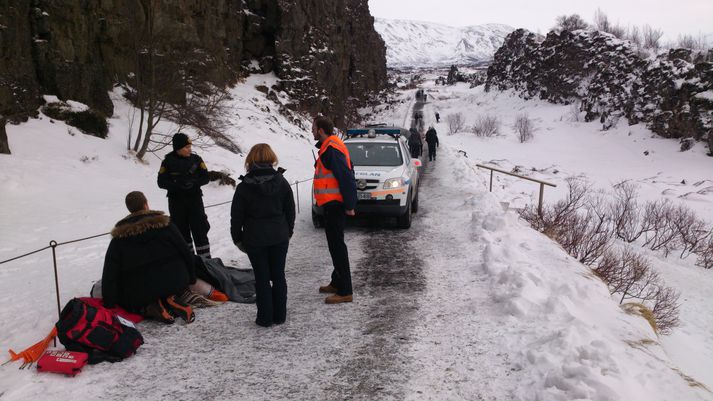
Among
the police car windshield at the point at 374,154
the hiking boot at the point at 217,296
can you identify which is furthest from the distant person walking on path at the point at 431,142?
the hiking boot at the point at 217,296

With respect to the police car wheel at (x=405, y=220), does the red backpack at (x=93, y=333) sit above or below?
above

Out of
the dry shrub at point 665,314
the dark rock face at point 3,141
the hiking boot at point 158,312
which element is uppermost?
the dark rock face at point 3,141

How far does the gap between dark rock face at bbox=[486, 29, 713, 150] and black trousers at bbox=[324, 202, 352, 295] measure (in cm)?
3544

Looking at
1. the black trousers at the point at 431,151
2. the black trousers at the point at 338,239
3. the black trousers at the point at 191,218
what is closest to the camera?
the black trousers at the point at 338,239

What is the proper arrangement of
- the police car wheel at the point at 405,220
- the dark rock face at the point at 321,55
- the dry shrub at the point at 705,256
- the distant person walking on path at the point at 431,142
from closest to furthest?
the police car wheel at the point at 405,220, the dry shrub at the point at 705,256, the distant person walking on path at the point at 431,142, the dark rock face at the point at 321,55

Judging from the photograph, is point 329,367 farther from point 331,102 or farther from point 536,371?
point 331,102

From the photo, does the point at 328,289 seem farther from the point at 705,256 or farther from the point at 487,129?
the point at 487,129

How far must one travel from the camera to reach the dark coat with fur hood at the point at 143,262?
433cm

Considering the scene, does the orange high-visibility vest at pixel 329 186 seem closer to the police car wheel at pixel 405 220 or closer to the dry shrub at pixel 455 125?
the police car wheel at pixel 405 220

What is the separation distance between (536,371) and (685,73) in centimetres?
4245

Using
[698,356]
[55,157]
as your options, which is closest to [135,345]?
[698,356]

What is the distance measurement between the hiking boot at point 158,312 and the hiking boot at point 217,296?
0.63 metres

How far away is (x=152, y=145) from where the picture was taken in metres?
17.6

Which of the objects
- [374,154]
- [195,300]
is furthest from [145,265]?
[374,154]
